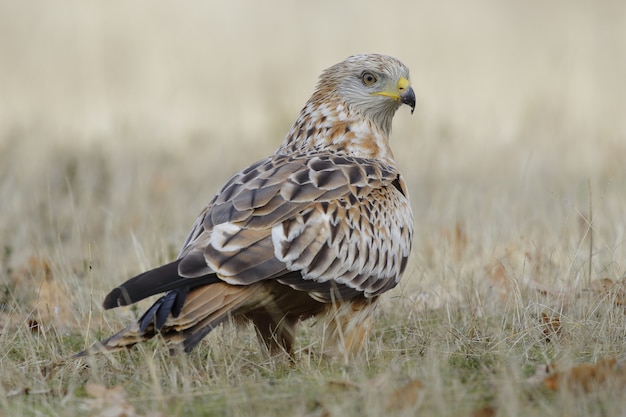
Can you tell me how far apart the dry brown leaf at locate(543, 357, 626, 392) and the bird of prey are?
4.17 ft

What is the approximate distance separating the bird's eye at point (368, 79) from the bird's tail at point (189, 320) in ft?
6.76

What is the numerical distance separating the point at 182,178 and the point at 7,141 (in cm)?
207

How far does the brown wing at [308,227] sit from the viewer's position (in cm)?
Answer: 471

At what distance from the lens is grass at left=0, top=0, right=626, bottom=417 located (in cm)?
434

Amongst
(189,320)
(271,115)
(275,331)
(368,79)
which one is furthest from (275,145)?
(189,320)

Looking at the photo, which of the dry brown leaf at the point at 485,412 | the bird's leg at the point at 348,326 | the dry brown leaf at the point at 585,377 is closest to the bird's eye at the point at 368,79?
the bird's leg at the point at 348,326

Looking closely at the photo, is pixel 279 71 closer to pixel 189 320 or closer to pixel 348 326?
pixel 348 326

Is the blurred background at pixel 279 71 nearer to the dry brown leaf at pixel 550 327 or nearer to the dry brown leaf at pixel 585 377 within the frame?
the dry brown leaf at pixel 550 327

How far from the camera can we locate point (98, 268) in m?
7.33

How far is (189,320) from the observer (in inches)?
A: 180

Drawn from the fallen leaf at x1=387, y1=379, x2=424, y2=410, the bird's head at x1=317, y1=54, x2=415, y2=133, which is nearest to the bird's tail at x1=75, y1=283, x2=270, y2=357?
the fallen leaf at x1=387, y1=379, x2=424, y2=410

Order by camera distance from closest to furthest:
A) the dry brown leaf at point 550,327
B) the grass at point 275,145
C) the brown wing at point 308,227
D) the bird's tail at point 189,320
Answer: the grass at point 275,145 → the bird's tail at point 189,320 → the brown wing at point 308,227 → the dry brown leaf at point 550,327

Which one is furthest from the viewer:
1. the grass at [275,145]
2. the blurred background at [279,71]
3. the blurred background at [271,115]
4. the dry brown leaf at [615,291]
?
the blurred background at [279,71]

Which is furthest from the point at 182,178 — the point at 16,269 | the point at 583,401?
the point at 583,401
